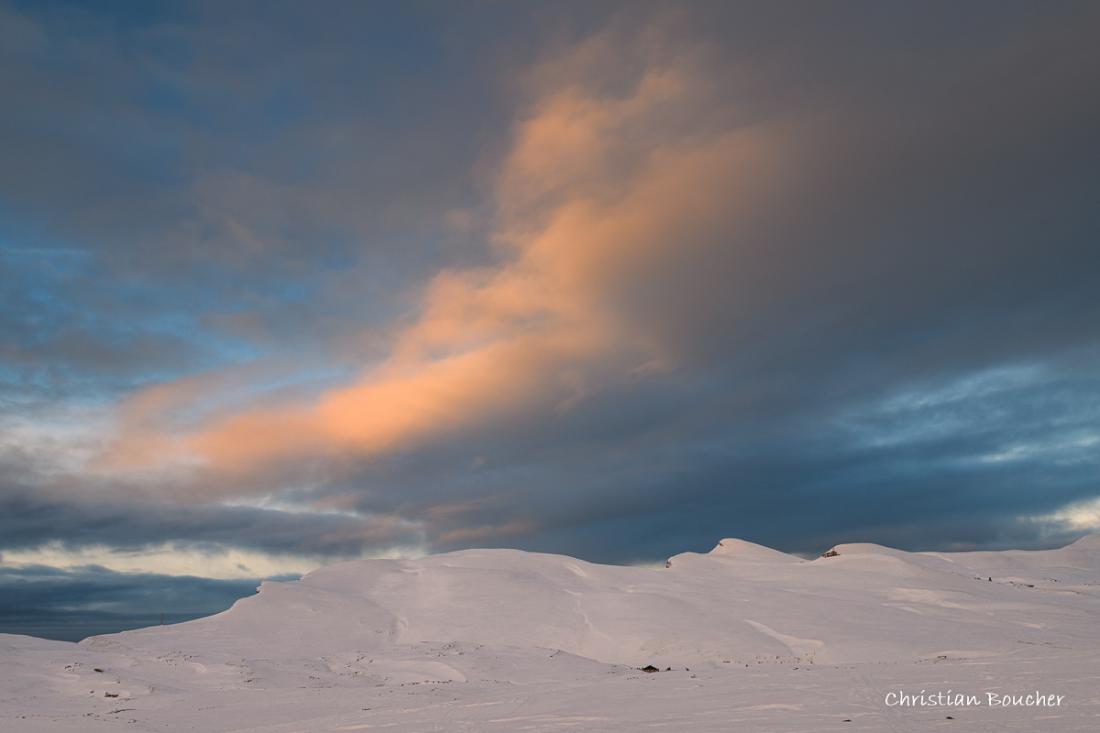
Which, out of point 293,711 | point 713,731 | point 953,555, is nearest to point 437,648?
point 293,711

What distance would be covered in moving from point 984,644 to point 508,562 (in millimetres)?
29420

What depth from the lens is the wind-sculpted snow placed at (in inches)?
736

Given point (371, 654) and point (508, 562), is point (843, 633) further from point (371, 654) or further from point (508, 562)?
point (508, 562)

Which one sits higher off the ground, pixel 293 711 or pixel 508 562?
pixel 508 562

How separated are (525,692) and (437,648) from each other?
12.3m

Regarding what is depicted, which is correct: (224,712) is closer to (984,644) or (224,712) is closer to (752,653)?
(752,653)

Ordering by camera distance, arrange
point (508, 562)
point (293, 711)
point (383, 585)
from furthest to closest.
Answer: point (508, 562) < point (383, 585) < point (293, 711)

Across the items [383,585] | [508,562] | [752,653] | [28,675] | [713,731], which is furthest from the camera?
[508,562]

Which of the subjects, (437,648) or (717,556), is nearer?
(437,648)

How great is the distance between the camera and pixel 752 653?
105 ft

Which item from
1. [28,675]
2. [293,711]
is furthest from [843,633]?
[28,675]

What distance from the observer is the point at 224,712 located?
920 inches

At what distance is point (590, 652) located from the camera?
3509 centimetres

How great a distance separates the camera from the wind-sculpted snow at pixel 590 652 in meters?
18.7
